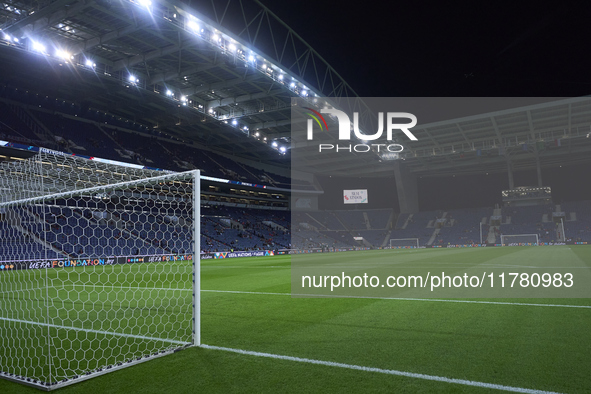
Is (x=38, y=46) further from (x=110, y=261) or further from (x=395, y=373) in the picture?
(x=395, y=373)

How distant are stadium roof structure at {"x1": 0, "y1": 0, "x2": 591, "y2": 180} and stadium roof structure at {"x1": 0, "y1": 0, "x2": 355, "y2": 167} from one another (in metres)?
0.07

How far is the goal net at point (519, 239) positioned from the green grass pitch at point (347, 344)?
48.1m

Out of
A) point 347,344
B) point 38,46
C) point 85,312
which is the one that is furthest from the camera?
point 38,46

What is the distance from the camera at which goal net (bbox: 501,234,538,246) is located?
163 ft

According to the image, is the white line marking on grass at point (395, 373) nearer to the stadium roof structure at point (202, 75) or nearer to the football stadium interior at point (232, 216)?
the football stadium interior at point (232, 216)

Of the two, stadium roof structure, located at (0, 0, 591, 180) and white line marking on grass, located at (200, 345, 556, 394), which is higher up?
stadium roof structure, located at (0, 0, 591, 180)

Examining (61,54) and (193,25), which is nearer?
(193,25)

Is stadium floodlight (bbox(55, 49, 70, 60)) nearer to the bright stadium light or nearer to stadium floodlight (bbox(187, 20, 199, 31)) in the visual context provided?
the bright stadium light

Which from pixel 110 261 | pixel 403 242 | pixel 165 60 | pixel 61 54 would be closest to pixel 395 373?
pixel 165 60

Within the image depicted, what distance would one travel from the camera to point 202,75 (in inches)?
974

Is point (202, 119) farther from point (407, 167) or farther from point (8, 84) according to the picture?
point (407, 167)

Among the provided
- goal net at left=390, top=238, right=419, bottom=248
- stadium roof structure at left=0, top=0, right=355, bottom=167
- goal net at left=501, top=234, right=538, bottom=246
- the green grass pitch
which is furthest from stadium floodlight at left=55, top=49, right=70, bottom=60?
goal net at left=501, top=234, right=538, bottom=246

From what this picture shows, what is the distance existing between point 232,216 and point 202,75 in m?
23.7

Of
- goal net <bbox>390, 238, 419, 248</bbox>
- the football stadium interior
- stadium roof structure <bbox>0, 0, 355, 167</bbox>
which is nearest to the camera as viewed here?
the football stadium interior
